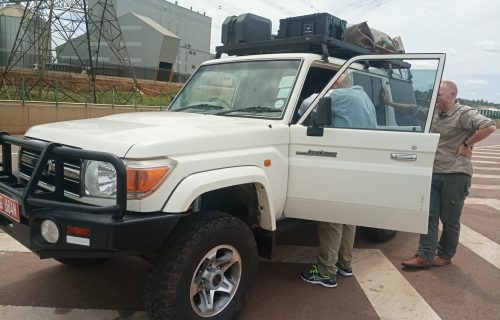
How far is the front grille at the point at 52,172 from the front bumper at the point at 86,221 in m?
0.09

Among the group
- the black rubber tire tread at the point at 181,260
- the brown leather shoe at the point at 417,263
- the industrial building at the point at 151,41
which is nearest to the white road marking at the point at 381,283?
the brown leather shoe at the point at 417,263

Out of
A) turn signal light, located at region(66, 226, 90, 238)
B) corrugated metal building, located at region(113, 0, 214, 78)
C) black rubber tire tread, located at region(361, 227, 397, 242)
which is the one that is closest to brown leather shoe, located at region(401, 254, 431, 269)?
black rubber tire tread, located at region(361, 227, 397, 242)

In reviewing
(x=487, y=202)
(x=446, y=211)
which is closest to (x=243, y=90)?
(x=446, y=211)

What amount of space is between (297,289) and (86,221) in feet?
6.98

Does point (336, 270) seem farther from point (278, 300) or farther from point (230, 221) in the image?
point (230, 221)

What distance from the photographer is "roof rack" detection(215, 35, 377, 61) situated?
4.17 meters

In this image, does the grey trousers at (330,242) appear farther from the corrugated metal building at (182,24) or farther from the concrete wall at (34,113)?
the corrugated metal building at (182,24)

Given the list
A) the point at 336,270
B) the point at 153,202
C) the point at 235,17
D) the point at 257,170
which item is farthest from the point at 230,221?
the point at 235,17

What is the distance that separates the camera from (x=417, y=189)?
3.49m

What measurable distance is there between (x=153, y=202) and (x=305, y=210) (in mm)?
1501

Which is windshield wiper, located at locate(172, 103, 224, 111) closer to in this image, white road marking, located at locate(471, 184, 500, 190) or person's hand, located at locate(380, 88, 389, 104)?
person's hand, located at locate(380, 88, 389, 104)

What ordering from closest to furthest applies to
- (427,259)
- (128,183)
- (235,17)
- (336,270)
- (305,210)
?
(128,183), (305,210), (336,270), (427,259), (235,17)

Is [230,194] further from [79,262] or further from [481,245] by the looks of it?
[481,245]

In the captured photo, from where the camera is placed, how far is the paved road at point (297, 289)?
3.48m
